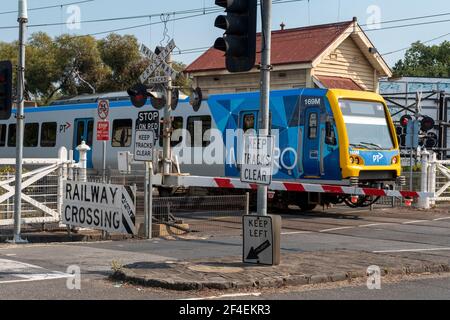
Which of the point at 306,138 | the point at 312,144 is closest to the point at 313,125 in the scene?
the point at 306,138

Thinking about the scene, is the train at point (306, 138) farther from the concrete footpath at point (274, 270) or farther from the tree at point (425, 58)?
the tree at point (425, 58)

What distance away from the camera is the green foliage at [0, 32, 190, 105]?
44031 mm

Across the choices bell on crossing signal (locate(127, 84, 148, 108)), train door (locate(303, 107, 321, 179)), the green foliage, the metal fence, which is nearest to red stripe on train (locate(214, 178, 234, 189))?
bell on crossing signal (locate(127, 84, 148, 108))

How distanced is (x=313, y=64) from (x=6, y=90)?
17868 millimetres

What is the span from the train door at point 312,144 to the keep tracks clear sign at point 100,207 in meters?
6.84

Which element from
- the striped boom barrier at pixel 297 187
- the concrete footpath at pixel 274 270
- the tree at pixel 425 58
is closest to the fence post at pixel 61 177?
the striped boom barrier at pixel 297 187

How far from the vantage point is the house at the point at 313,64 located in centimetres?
2950

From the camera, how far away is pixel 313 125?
1897 cm

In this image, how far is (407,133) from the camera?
23.6 m

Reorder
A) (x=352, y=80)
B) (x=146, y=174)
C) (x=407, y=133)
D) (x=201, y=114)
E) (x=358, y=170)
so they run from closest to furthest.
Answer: (x=146, y=174)
(x=358, y=170)
(x=201, y=114)
(x=407, y=133)
(x=352, y=80)

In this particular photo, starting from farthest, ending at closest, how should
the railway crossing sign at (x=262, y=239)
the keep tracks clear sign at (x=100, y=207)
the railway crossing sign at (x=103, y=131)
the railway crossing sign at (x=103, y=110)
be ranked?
the railway crossing sign at (x=103, y=110), the railway crossing sign at (x=103, y=131), the keep tracks clear sign at (x=100, y=207), the railway crossing sign at (x=262, y=239)
